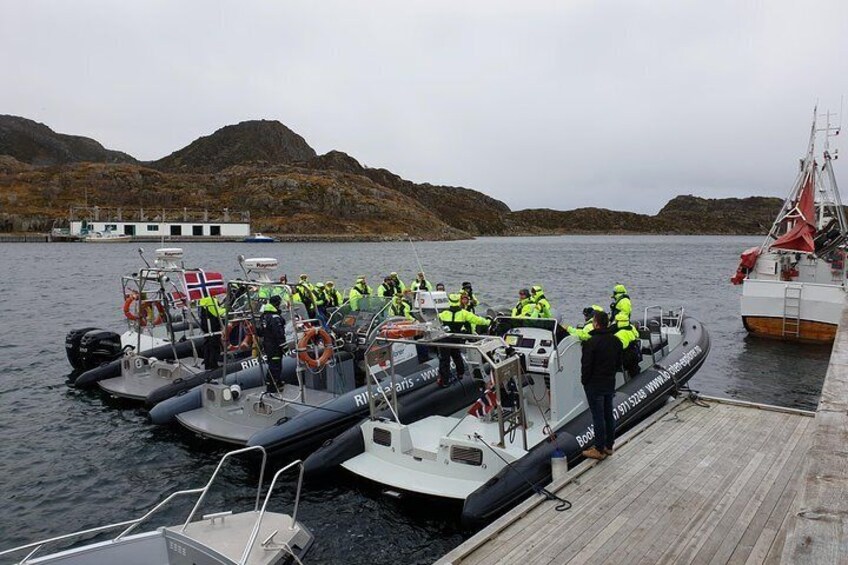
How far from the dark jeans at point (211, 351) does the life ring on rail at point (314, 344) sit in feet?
10.2

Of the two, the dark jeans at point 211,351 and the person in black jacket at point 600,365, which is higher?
the person in black jacket at point 600,365

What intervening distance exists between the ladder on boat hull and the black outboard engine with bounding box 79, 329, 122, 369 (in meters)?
20.9

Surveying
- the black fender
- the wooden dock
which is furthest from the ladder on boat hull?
the black fender

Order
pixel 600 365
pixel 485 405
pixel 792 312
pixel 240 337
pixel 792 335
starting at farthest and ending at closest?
pixel 792 335, pixel 792 312, pixel 240 337, pixel 485 405, pixel 600 365

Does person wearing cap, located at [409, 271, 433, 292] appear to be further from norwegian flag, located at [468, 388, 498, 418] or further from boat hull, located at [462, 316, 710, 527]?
norwegian flag, located at [468, 388, 498, 418]

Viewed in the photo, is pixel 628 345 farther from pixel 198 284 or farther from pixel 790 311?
pixel 790 311

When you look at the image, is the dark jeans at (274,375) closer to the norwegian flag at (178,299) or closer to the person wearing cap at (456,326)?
the person wearing cap at (456,326)

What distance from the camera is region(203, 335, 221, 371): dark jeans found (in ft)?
43.5

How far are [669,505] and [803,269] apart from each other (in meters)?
19.4

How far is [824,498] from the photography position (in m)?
3.36

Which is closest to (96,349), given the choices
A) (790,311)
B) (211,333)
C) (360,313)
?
(211,333)

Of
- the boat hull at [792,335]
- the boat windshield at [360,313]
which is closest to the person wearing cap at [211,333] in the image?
the boat windshield at [360,313]

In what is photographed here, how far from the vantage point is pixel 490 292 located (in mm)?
41500

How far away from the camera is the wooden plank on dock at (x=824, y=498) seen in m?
2.94
